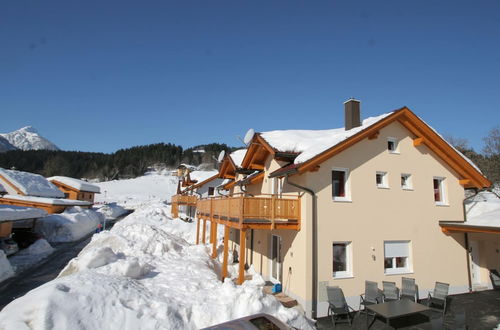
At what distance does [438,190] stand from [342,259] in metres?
6.83

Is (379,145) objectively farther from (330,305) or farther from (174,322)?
(174,322)

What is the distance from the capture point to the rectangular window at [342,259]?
1180cm

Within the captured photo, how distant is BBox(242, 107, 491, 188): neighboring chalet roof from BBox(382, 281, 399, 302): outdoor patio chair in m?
5.65

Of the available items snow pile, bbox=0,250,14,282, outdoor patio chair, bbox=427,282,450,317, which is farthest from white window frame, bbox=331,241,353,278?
snow pile, bbox=0,250,14,282

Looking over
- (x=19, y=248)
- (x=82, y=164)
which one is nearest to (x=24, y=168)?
(x=82, y=164)

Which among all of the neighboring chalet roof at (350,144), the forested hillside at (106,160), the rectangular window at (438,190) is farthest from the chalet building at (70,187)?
the rectangular window at (438,190)

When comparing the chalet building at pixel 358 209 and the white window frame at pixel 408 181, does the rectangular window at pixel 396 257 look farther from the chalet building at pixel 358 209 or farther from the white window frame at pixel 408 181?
the white window frame at pixel 408 181

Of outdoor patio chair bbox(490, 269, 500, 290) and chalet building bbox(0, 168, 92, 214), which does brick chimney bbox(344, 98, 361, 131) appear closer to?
outdoor patio chair bbox(490, 269, 500, 290)

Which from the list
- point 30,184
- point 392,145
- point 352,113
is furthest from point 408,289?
point 30,184

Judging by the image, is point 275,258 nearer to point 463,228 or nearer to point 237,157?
point 237,157

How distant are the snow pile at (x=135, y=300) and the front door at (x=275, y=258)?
38.4 inches

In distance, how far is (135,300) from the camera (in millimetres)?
8844

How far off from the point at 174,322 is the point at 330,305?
18.3 feet

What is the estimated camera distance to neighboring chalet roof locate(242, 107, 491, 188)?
38.9ft
